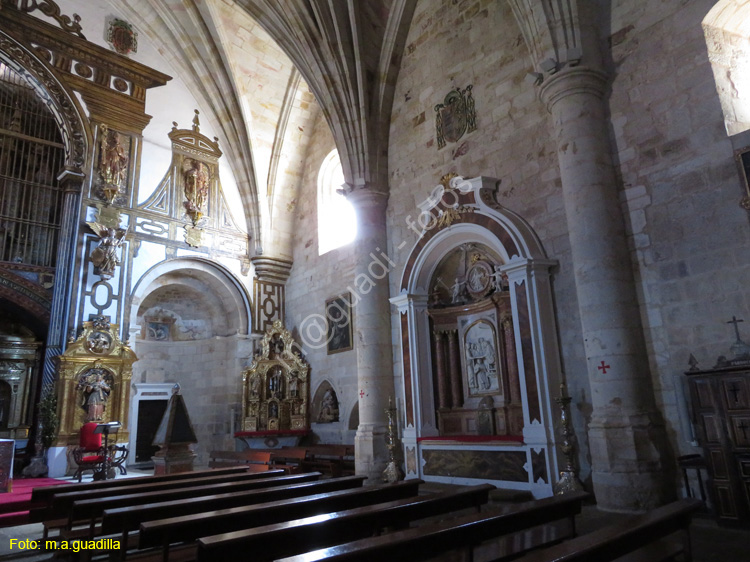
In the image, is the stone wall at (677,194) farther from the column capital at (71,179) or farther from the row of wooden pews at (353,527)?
the column capital at (71,179)

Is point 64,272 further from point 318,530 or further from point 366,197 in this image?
point 318,530

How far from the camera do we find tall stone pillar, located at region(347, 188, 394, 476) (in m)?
9.84

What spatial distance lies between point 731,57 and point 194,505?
7.93m

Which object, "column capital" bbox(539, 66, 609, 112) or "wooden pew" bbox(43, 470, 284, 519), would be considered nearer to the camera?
"wooden pew" bbox(43, 470, 284, 519)

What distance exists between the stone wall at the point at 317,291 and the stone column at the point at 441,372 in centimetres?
277

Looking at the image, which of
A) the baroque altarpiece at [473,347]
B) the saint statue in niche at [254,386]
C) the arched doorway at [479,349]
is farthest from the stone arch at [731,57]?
the saint statue in niche at [254,386]

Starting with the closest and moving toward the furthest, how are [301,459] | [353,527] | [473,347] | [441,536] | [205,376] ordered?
1. [441,536]
2. [353,527]
3. [473,347]
4. [301,459]
5. [205,376]

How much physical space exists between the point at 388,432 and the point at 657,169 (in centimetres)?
610

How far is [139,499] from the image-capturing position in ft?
14.9

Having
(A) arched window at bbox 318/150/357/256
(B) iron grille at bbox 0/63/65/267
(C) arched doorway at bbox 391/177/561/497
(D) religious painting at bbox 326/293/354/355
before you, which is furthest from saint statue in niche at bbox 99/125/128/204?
(C) arched doorway at bbox 391/177/561/497

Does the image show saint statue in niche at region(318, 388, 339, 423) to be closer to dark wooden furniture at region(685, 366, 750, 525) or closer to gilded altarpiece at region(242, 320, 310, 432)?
gilded altarpiece at region(242, 320, 310, 432)

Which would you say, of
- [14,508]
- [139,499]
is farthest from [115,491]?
[14,508]

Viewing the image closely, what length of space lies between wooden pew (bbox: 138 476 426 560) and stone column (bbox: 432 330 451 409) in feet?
15.4

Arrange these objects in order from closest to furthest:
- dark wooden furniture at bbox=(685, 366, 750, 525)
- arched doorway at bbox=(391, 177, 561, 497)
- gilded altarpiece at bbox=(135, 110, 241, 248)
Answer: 1. dark wooden furniture at bbox=(685, 366, 750, 525)
2. arched doorway at bbox=(391, 177, 561, 497)
3. gilded altarpiece at bbox=(135, 110, 241, 248)
